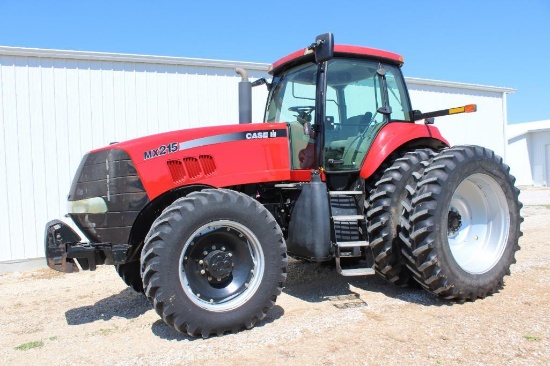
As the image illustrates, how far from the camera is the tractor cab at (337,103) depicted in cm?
470

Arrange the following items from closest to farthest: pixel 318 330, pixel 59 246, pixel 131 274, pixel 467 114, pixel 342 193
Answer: pixel 318 330 → pixel 59 246 → pixel 342 193 → pixel 131 274 → pixel 467 114

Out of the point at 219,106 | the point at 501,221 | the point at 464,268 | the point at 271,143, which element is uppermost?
the point at 219,106

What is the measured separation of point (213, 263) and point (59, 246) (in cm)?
130

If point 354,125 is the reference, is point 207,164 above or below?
below

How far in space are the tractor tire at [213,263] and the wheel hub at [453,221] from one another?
193cm

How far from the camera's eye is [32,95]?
24.3 feet

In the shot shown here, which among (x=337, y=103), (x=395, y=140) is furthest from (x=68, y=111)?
(x=395, y=140)

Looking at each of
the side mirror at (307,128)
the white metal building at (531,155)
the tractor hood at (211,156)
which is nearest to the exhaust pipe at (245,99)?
the tractor hood at (211,156)

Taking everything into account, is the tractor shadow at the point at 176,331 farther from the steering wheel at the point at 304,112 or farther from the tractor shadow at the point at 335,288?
the steering wheel at the point at 304,112

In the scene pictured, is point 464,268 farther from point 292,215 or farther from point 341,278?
point 292,215

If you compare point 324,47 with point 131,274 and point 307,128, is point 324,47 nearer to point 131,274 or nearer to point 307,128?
point 307,128

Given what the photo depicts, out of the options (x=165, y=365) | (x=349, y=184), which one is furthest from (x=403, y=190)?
(x=165, y=365)

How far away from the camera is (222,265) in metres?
3.87

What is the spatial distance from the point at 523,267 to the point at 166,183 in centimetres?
448
